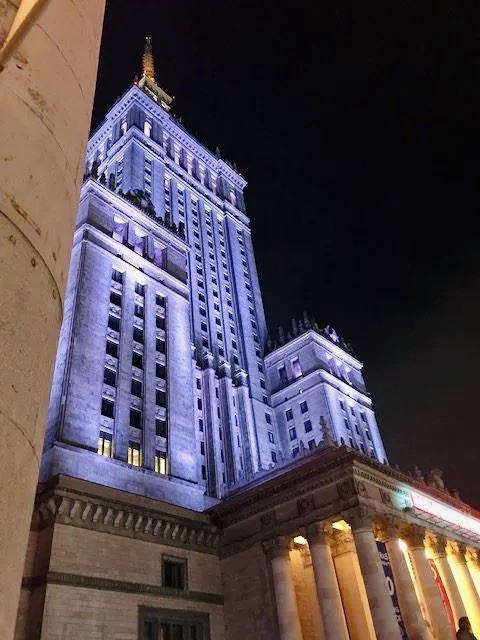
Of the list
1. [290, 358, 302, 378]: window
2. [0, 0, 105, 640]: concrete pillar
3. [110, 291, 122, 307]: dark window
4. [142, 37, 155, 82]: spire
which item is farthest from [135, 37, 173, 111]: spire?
[0, 0, 105, 640]: concrete pillar

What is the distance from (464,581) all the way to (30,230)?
41.0 metres

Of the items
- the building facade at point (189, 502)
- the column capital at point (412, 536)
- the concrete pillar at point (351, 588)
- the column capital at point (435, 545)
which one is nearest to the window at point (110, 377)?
the building facade at point (189, 502)

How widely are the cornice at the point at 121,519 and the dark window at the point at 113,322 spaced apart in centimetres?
2162

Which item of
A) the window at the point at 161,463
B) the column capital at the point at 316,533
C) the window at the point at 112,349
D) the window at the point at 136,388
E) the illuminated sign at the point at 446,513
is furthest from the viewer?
the window at the point at 112,349

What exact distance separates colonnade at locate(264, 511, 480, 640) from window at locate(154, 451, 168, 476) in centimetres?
1553

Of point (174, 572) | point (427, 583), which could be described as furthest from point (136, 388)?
point (427, 583)

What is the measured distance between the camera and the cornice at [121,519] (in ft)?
87.5

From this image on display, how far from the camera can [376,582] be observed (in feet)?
87.7

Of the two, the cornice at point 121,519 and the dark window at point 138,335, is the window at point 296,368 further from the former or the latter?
the cornice at point 121,519

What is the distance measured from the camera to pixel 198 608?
30578 mm

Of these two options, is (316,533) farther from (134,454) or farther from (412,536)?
(134,454)

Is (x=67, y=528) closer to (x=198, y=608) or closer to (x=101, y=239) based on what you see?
(x=198, y=608)

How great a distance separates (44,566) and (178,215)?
70.5m

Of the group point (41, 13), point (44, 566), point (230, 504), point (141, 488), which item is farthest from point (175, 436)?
point (41, 13)
